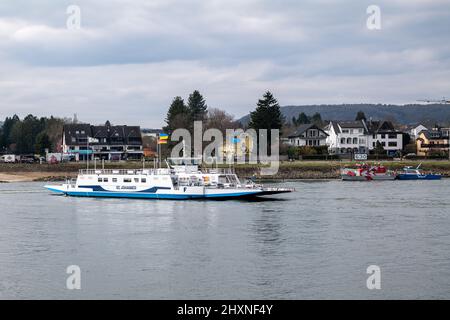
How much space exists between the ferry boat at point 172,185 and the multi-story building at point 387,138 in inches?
3508

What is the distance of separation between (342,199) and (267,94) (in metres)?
65.9

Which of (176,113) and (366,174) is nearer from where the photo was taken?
(366,174)

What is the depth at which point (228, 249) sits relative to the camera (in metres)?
41.9

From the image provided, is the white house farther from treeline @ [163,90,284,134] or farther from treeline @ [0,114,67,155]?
treeline @ [0,114,67,155]

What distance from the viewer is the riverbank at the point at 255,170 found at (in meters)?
116

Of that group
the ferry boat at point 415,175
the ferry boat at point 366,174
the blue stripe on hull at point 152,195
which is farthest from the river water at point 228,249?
the ferry boat at point 415,175

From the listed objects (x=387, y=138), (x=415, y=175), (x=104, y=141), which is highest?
(x=387, y=138)

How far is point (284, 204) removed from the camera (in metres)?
68.2

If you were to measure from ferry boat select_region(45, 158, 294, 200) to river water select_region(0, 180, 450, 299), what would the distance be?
429cm

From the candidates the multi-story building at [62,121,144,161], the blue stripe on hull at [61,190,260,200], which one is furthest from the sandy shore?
the blue stripe on hull at [61,190,260,200]

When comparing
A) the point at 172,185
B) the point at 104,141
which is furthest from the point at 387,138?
the point at 172,185

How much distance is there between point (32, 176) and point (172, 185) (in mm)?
52548

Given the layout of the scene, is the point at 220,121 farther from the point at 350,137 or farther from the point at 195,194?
the point at 195,194

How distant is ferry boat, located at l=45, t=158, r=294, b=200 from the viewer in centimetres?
Result: 7419
